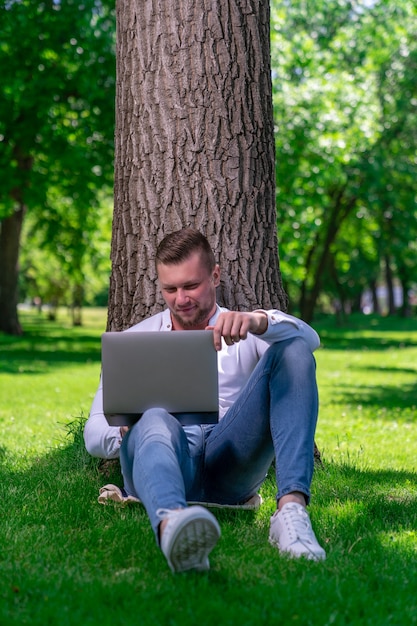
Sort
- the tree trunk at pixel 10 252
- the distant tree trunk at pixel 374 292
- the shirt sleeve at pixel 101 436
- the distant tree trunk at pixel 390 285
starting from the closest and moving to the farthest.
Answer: the shirt sleeve at pixel 101 436
the tree trunk at pixel 10 252
the distant tree trunk at pixel 390 285
the distant tree trunk at pixel 374 292

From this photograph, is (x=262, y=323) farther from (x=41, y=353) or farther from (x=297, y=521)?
(x=41, y=353)

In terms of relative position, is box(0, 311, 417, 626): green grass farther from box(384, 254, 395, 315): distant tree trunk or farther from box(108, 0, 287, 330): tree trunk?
box(384, 254, 395, 315): distant tree trunk

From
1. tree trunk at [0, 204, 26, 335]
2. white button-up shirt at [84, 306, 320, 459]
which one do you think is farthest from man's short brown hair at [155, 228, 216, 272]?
tree trunk at [0, 204, 26, 335]

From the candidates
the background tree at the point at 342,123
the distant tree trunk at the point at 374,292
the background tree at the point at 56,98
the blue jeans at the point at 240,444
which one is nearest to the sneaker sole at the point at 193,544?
the blue jeans at the point at 240,444

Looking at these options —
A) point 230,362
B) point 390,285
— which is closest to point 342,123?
point 230,362

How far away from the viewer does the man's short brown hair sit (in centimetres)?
442

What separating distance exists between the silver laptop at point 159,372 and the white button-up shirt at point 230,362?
11.9 inches

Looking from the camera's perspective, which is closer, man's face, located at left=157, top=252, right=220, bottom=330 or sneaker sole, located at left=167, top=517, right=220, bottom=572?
sneaker sole, located at left=167, top=517, right=220, bottom=572

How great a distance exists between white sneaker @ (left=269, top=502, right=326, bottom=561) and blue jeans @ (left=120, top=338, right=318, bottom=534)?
10cm

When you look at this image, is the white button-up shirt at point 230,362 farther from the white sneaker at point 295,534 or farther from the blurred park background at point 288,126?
the blurred park background at point 288,126

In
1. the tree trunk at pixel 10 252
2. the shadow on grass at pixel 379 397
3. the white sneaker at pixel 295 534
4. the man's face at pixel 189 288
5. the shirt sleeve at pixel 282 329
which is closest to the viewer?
the white sneaker at pixel 295 534

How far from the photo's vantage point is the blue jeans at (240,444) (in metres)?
Result: 3.62

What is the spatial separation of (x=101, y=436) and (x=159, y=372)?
1.85 feet

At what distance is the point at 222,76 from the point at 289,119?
728 inches
